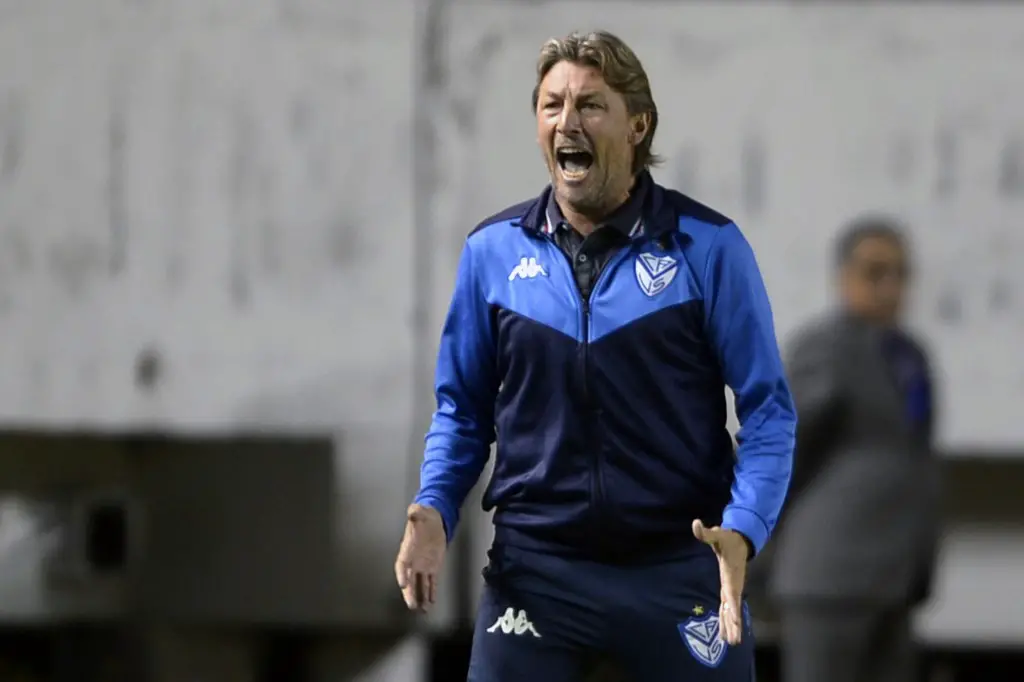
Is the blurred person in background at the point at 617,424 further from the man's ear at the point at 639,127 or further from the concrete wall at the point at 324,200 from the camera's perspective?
the concrete wall at the point at 324,200

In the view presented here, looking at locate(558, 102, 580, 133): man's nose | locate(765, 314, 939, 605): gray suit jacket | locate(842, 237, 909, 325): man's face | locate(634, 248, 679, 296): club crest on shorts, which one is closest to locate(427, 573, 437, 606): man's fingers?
locate(634, 248, 679, 296): club crest on shorts

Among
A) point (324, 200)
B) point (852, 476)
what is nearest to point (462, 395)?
point (852, 476)

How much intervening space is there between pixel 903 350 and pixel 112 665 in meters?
3.08

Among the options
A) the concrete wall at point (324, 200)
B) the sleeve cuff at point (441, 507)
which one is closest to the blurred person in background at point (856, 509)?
the concrete wall at point (324, 200)

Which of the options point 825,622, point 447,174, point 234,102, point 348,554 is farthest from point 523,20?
point 825,622

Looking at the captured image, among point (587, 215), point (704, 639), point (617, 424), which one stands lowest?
point (704, 639)

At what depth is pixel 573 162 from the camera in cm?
228

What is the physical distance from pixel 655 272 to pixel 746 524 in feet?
1.25

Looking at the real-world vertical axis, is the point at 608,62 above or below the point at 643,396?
above

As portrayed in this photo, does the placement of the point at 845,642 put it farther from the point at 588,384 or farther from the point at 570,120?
the point at 570,120

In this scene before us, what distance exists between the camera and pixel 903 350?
4.28 m

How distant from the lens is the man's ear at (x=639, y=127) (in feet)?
7.56

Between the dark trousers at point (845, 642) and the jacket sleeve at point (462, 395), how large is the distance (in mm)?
2037

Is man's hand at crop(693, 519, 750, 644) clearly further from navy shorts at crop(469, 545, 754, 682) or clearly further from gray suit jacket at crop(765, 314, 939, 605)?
gray suit jacket at crop(765, 314, 939, 605)
